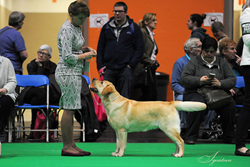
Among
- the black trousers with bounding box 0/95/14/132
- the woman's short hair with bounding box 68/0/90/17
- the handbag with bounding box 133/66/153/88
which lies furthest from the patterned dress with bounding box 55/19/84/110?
the handbag with bounding box 133/66/153/88

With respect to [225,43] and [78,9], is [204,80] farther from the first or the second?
[78,9]

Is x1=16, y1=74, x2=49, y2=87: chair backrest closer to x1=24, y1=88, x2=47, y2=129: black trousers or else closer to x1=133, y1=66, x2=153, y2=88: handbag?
x1=24, y1=88, x2=47, y2=129: black trousers

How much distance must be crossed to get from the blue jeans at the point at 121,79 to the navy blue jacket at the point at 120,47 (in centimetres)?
7

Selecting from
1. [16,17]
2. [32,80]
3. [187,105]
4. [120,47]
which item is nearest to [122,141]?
A: [187,105]

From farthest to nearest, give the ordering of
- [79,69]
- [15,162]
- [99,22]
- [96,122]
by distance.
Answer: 1. [99,22]
2. [96,122]
3. [79,69]
4. [15,162]

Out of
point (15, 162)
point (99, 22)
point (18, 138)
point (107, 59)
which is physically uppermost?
point (99, 22)

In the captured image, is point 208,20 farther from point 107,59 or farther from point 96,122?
point 96,122

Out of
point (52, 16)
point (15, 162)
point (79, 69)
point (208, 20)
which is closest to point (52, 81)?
point (79, 69)

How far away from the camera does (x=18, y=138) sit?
5.76 m

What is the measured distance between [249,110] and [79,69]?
1.82m

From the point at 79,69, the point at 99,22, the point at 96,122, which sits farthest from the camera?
the point at 99,22

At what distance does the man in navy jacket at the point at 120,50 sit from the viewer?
5.56 m

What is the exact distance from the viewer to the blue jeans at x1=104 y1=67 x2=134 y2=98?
5527mm

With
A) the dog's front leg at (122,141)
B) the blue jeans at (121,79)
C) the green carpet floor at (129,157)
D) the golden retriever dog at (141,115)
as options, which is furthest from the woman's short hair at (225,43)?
the dog's front leg at (122,141)
